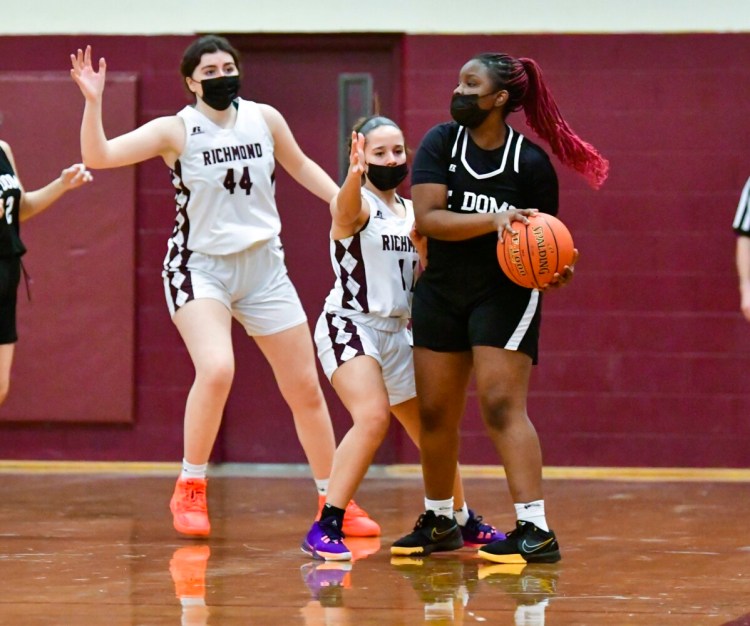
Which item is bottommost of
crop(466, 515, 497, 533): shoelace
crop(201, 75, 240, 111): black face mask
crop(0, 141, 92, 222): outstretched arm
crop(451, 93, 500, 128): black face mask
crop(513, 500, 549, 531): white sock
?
crop(466, 515, 497, 533): shoelace

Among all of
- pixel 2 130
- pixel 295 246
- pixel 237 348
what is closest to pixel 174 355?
pixel 237 348

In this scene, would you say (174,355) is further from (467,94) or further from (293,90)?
(467,94)

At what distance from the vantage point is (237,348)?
802 centimetres

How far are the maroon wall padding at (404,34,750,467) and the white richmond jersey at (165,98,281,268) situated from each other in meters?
2.65

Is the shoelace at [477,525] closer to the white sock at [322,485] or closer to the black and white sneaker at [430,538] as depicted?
the black and white sneaker at [430,538]

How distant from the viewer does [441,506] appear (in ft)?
15.5

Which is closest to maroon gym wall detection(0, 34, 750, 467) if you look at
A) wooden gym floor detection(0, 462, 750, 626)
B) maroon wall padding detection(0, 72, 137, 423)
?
wooden gym floor detection(0, 462, 750, 626)

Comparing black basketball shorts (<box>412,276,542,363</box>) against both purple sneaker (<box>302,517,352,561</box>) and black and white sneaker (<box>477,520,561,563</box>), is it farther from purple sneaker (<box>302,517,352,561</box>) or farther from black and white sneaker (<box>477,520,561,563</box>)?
purple sneaker (<box>302,517,352,561</box>)

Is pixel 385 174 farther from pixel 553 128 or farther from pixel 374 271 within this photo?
pixel 553 128

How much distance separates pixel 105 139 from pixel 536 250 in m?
1.76

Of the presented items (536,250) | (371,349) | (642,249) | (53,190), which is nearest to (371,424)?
(371,349)

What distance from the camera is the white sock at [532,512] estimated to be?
14.6ft

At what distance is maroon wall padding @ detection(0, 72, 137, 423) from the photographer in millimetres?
7879

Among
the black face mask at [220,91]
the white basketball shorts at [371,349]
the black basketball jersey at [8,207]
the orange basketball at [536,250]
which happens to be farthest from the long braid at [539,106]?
the black basketball jersey at [8,207]
